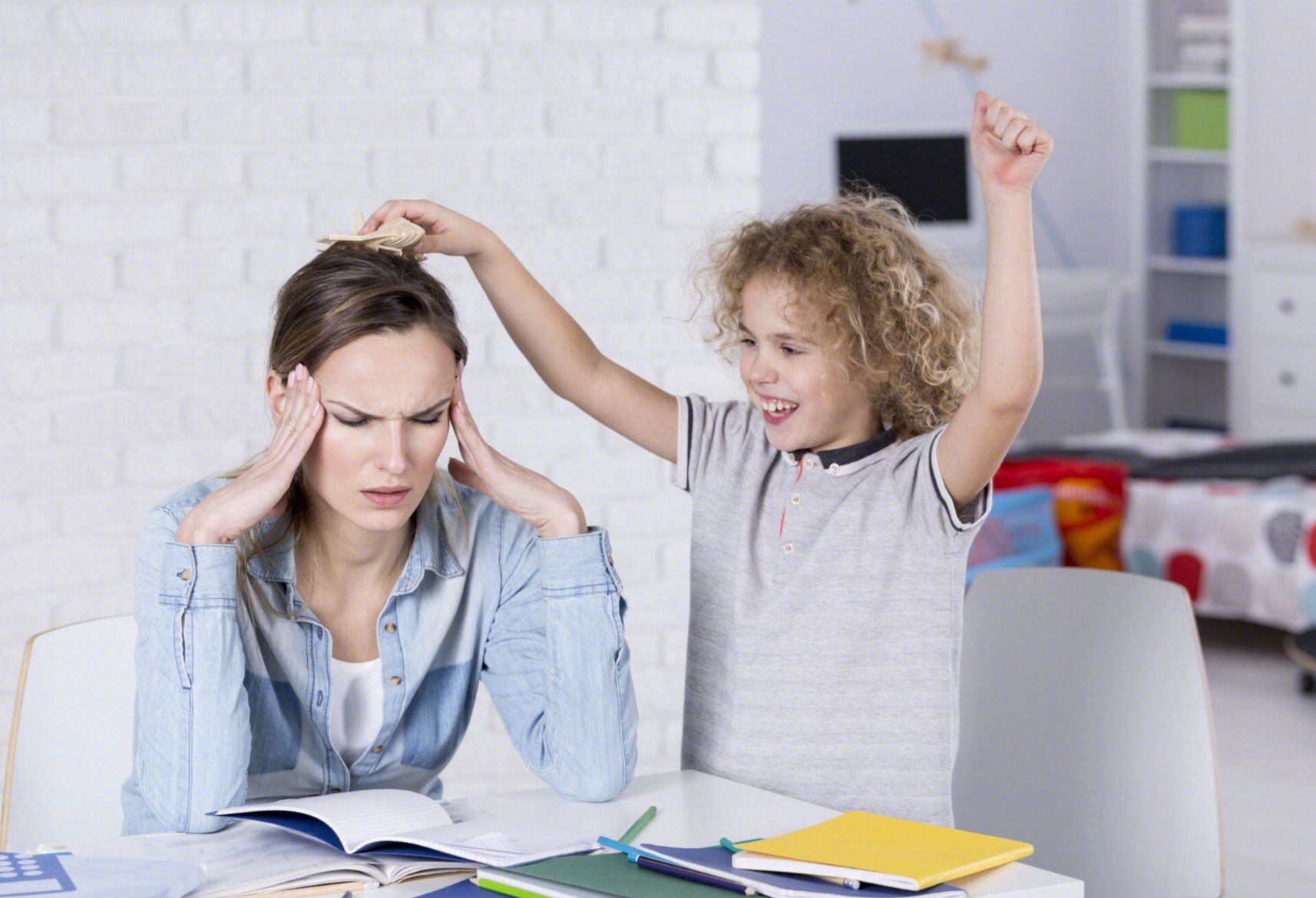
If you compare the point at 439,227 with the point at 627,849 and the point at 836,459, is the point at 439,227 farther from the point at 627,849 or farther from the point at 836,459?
the point at 627,849

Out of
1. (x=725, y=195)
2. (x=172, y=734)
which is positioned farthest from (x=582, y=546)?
(x=725, y=195)

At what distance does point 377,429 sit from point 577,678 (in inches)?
12.3

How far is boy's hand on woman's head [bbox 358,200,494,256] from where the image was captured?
175 cm

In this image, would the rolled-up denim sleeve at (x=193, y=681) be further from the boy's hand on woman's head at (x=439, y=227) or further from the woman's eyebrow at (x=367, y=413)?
the boy's hand on woman's head at (x=439, y=227)

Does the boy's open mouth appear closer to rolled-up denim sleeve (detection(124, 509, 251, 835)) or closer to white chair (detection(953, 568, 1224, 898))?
white chair (detection(953, 568, 1224, 898))

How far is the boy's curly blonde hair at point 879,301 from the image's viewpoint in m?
1.75

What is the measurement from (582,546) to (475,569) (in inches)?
5.8

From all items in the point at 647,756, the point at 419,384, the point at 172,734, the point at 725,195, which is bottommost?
the point at 647,756

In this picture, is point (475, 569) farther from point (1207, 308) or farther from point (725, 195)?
point (1207, 308)

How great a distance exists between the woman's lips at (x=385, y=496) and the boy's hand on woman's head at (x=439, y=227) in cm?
33

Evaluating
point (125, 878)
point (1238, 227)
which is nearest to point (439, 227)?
point (125, 878)

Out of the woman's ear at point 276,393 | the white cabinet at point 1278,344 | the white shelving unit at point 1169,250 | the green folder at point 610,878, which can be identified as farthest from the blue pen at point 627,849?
the white shelving unit at point 1169,250

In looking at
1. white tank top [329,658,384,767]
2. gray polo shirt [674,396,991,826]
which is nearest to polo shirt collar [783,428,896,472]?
gray polo shirt [674,396,991,826]

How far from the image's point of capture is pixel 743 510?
5.80 ft
